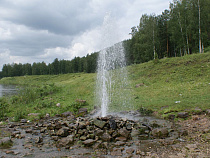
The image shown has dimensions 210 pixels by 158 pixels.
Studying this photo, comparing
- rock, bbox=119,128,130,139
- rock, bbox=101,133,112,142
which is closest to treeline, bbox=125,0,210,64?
rock, bbox=119,128,130,139

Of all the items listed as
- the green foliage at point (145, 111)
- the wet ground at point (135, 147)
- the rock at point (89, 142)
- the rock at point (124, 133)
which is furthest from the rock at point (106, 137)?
the green foliage at point (145, 111)

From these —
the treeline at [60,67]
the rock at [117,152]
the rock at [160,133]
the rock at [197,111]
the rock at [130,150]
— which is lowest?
the rock at [117,152]

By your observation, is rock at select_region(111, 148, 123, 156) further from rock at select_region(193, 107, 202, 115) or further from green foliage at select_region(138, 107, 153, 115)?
rock at select_region(193, 107, 202, 115)

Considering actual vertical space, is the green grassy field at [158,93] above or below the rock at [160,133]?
above

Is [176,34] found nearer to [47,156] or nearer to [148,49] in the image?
[148,49]

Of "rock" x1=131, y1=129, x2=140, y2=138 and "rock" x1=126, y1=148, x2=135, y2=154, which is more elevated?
"rock" x1=131, y1=129, x2=140, y2=138

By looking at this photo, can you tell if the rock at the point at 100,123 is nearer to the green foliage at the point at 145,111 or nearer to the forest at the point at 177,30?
the green foliage at the point at 145,111

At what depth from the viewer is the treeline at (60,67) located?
99.0 meters

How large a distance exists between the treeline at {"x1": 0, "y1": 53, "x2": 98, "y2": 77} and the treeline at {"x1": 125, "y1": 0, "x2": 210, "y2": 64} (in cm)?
5033

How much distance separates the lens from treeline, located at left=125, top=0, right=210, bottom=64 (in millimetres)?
38091

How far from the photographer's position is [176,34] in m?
41.7

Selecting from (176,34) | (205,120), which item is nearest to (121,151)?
(205,120)

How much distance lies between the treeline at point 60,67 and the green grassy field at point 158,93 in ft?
208

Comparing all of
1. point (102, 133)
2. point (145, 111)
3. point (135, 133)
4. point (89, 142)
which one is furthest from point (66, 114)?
point (135, 133)
